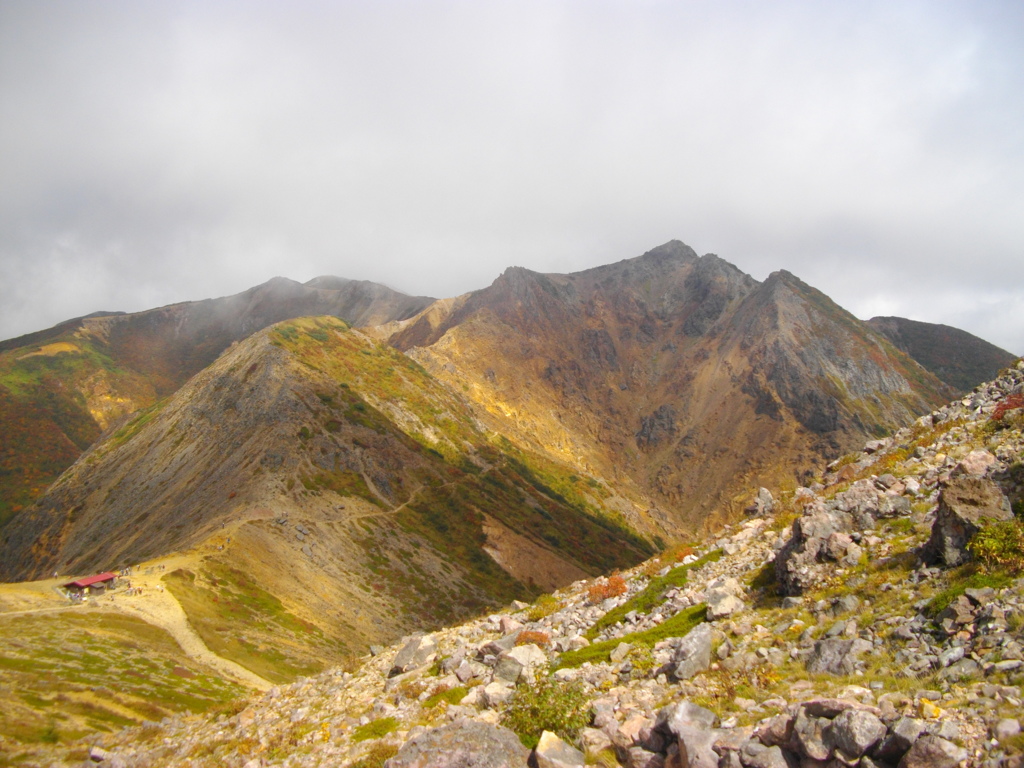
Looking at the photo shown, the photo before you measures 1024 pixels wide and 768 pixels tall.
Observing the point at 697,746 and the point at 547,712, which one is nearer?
the point at 697,746

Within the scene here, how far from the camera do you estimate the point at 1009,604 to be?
961 cm

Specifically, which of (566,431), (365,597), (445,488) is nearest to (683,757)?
(365,597)

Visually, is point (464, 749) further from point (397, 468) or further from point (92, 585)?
point (397, 468)

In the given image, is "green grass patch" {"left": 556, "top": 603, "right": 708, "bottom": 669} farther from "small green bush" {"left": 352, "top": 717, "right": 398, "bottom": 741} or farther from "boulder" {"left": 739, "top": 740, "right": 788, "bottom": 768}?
"boulder" {"left": 739, "top": 740, "right": 788, "bottom": 768}

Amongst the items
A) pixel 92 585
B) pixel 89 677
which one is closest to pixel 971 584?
pixel 89 677

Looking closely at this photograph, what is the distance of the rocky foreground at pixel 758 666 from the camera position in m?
8.31

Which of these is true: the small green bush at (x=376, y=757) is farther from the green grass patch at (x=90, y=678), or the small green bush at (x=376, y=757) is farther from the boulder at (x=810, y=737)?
the green grass patch at (x=90, y=678)

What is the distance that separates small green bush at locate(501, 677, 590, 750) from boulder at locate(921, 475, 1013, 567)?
352 inches

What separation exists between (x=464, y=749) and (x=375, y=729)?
207 inches

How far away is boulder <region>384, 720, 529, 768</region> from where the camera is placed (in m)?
10.4

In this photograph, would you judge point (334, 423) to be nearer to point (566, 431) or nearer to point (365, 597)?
point (365, 597)

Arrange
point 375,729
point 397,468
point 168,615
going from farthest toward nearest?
point 397,468, point 168,615, point 375,729

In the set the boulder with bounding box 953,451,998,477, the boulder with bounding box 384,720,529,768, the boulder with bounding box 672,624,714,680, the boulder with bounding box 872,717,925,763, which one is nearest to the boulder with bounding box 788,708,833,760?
the boulder with bounding box 872,717,925,763

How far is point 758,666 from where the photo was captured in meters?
11.5
